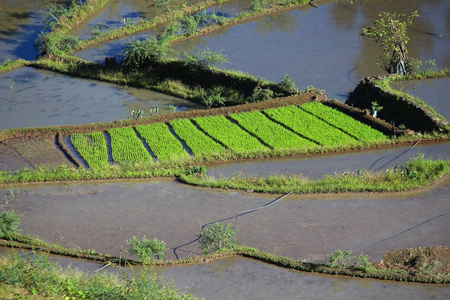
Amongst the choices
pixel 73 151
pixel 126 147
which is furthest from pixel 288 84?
pixel 73 151

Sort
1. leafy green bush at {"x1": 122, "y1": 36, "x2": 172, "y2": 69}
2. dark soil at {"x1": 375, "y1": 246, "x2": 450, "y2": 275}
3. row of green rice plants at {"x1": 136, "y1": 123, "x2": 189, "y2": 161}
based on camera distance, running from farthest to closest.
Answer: leafy green bush at {"x1": 122, "y1": 36, "x2": 172, "y2": 69} → row of green rice plants at {"x1": 136, "y1": 123, "x2": 189, "y2": 161} → dark soil at {"x1": 375, "y1": 246, "x2": 450, "y2": 275}

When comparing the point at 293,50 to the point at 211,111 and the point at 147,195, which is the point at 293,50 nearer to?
the point at 211,111

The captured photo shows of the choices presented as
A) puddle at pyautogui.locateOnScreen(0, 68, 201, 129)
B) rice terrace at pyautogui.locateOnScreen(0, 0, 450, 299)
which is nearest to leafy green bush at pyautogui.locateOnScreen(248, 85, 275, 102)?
rice terrace at pyautogui.locateOnScreen(0, 0, 450, 299)

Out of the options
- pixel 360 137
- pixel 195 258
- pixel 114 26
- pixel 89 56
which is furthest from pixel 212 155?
pixel 114 26

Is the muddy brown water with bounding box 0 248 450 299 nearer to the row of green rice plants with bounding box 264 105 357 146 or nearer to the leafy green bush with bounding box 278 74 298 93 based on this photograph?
the row of green rice plants with bounding box 264 105 357 146

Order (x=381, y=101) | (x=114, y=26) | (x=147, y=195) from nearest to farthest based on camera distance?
(x=147, y=195)
(x=381, y=101)
(x=114, y=26)

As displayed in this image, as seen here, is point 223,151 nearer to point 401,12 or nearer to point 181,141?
point 181,141

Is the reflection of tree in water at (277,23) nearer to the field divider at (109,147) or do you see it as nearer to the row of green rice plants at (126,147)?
the row of green rice plants at (126,147)
